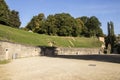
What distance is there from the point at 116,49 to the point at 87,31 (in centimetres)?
4570

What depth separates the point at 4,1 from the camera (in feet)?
263

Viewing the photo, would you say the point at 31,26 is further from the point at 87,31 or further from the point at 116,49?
the point at 116,49

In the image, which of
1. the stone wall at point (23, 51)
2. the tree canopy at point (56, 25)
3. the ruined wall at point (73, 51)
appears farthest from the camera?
the tree canopy at point (56, 25)

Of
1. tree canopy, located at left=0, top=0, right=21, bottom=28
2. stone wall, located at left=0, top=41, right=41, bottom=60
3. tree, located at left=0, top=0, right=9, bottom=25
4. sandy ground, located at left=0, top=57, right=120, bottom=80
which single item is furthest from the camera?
tree canopy, located at left=0, top=0, right=21, bottom=28

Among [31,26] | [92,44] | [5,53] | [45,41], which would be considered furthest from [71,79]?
[31,26]

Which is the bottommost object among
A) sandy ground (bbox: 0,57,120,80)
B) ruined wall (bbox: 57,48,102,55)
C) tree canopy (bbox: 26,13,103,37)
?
sandy ground (bbox: 0,57,120,80)

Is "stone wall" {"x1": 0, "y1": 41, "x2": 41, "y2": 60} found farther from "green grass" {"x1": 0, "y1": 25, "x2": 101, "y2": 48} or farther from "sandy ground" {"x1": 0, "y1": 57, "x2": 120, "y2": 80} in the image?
"sandy ground" {"x1": 0, "y1": 57, "x2": 120, "y2": 80}

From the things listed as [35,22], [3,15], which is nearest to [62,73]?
[3,15]

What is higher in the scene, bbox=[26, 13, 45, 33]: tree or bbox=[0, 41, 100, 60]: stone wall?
bbox=[26, 13, 45, 33]: tree

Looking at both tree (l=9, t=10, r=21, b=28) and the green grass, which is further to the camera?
tree (l=9, t=10, r=21, b=28)

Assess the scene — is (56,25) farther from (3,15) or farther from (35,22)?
(3,15)

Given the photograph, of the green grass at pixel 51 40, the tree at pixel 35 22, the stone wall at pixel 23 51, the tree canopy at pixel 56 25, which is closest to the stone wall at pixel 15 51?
the stone wall at pixel 23 51

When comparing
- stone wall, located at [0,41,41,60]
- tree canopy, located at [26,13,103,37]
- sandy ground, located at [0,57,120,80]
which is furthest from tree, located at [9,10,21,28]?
sandy ground, located at [0,57,120,80]

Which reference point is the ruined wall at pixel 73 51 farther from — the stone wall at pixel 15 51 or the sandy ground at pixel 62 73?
the sandy ground at pixel 62 73
